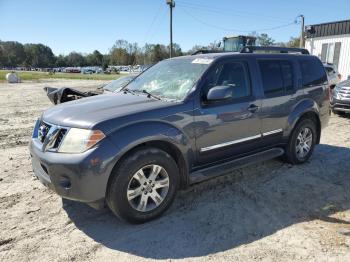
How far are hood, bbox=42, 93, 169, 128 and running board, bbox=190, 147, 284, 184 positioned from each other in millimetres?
Answer: 961

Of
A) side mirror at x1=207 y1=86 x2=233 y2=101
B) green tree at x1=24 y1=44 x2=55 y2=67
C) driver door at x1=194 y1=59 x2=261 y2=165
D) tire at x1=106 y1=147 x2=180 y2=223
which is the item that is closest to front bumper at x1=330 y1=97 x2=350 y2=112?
driver door at x1=194 y1=59 x2=261 y2=165

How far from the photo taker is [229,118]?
4453 mm

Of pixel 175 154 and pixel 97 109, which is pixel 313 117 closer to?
pixel 175 154

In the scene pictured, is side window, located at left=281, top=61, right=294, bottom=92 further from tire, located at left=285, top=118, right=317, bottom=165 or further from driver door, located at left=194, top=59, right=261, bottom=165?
driver door, located at left=194, top=59, right=261, bottom=165

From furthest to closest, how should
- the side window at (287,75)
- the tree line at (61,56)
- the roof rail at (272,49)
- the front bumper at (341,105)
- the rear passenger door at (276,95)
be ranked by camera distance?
1. the tree line at (61,56)
2. the front bumper at (341,105)
3. the side window at (287,75)
4. the roof rail at (272,49)
5. the rear passenger door at (276,95)

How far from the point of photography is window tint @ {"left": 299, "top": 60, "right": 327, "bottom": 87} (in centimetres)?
574

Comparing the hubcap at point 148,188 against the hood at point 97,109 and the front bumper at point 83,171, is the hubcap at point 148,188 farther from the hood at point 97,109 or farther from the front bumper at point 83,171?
the hood at point 97,109

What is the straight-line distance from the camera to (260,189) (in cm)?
480

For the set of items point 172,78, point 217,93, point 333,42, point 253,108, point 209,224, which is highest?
point 333,42

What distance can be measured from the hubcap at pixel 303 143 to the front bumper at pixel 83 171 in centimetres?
354

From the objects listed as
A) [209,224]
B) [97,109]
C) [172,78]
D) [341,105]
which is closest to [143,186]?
[209,224]

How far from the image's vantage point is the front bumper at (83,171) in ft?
11.0

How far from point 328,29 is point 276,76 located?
2170 centimetres

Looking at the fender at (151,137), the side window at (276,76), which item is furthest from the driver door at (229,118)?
the side window at (276,76)
